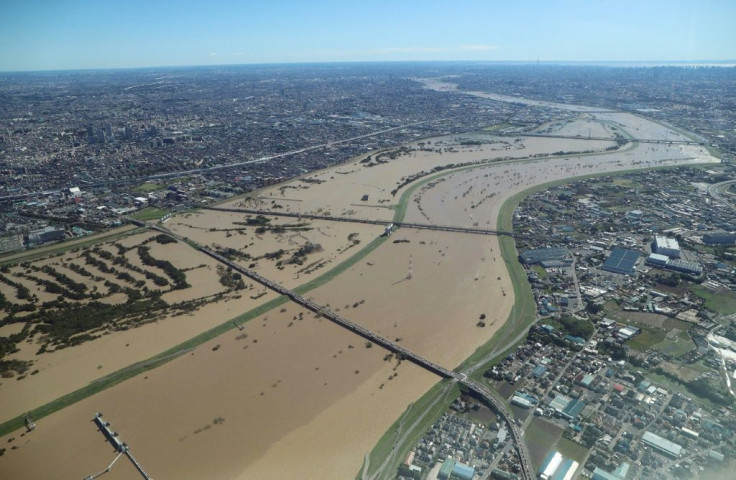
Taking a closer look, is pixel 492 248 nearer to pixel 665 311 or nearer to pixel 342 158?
pixel 665 311

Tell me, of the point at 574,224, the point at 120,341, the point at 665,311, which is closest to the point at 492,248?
the point at 574,224

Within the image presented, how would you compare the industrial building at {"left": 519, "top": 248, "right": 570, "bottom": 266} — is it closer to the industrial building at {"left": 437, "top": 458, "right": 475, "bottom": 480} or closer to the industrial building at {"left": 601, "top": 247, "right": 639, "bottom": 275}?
the industrial building at {"left": 601, "top": 247, "right": 639, "bottom": 275}

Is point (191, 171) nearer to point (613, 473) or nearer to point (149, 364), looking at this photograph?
point (149, 364)

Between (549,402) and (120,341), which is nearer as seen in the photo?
(549,402)

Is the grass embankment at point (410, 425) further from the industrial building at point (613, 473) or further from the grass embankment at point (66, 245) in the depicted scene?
the grass embankment at point (66, 245)

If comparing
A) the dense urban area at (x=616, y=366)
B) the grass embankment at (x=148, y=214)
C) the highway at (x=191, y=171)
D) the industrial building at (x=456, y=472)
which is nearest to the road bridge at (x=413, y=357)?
the dense urban area at (x=616, y=366)

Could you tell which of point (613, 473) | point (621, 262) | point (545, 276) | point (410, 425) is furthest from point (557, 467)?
point (621, 262)

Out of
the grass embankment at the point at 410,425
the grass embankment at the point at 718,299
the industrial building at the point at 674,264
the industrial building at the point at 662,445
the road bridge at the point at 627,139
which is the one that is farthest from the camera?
the road bridge at the point at 627,139
